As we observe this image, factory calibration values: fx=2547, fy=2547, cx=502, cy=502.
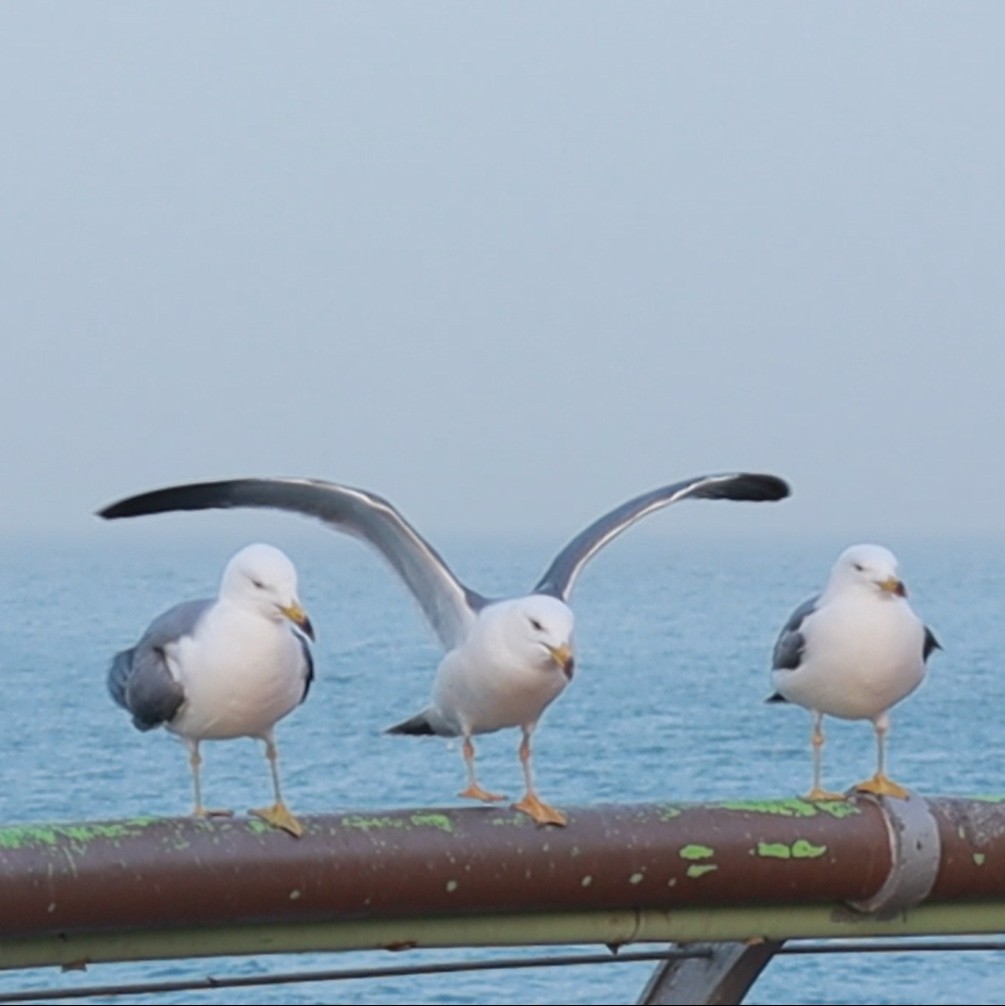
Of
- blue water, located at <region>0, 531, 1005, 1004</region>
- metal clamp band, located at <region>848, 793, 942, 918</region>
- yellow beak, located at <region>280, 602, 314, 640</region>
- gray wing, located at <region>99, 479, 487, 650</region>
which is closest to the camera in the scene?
metal clamp band, located at <region>848, 793, 942, 918</region>

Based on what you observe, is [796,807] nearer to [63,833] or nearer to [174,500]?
[63,833]

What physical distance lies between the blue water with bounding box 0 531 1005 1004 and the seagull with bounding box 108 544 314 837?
1.65m

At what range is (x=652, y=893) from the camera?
107 inches

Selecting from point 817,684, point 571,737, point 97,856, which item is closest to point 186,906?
point 97,856

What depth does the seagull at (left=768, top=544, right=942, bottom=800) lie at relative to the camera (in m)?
4.30

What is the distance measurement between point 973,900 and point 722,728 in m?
37.7

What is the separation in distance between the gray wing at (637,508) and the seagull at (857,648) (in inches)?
15.1

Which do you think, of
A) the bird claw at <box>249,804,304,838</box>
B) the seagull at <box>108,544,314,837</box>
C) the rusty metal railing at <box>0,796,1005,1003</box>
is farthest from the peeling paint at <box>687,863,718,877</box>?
the seagull at <box>108,544,314,837</box>

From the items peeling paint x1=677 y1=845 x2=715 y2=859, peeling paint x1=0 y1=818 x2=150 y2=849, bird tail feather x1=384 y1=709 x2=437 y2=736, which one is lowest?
bird tail feather x1=384 y1=709 x2=437 y2=736

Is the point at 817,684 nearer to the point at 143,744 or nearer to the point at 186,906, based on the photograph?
the point at 186,906

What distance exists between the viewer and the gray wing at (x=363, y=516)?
4438mm

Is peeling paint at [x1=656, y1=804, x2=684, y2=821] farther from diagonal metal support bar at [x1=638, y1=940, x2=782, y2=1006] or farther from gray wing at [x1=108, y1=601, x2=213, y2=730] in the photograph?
gray wing at [x1=108, y1=601, x2=213, y2=730]

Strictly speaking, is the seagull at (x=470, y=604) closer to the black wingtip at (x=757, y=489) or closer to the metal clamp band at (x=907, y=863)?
the black wingtip at (x=757, y=489)

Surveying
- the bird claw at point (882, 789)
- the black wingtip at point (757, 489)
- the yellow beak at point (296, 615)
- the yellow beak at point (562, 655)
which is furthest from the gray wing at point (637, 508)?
the bird claw at point (882, 789)
